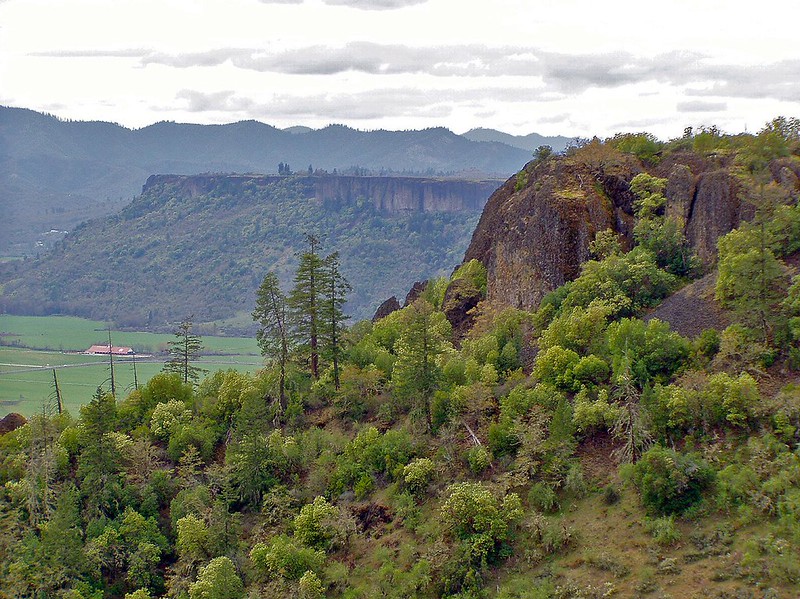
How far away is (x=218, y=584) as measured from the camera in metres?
23.2

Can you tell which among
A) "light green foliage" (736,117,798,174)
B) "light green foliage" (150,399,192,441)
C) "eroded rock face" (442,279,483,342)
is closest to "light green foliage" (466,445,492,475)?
"light green foliage" (150,399,192,441)

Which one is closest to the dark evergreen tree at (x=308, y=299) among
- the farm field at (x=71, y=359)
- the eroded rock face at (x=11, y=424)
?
the eroded rock face at (x=11, y=424)

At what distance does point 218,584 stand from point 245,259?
167 metres

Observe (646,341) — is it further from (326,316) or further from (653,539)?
(326,316)

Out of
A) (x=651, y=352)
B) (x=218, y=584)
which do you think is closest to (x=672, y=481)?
(x=651, y=352)

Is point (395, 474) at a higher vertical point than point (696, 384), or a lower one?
lower

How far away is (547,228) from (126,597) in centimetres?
2385

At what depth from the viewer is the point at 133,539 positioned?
1083 inches

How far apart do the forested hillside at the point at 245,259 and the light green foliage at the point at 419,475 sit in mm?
135751

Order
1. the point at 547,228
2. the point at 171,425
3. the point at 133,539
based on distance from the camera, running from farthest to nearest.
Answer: the point at 547,228 → the point at 171,425 → the point at 133,539

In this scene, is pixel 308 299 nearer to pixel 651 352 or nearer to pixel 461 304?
pixel 461 304

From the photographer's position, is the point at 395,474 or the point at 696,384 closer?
the point at 696,384

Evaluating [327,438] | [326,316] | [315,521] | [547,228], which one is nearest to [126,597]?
[315,521]

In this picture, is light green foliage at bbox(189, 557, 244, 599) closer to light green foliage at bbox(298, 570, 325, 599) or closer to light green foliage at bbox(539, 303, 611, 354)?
light green foliage at bbox(298, 570, 325, 599)
